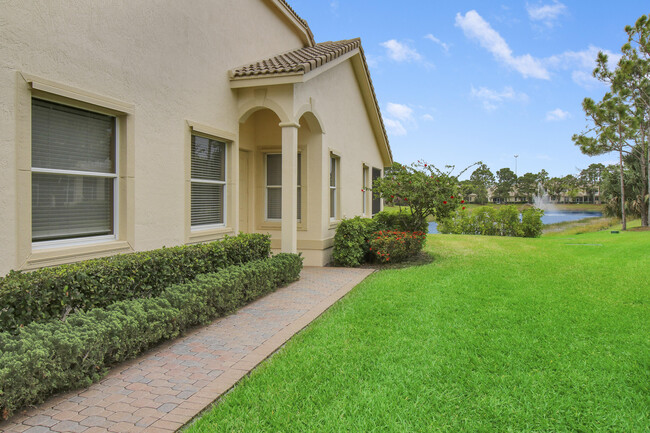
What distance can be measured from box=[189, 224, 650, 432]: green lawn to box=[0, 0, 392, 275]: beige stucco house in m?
3.15

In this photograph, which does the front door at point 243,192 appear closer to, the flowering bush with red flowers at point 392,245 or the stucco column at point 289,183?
the stucco column at point 289,183

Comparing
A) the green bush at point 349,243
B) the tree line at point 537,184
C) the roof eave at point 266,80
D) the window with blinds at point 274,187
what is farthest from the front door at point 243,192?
the tree line at point 537,184

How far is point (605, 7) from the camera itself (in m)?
16.0

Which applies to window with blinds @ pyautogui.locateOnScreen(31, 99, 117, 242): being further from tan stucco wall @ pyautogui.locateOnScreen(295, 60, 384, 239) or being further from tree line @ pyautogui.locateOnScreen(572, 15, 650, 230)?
tree line @ pyautogui.locateOnScreen(572, 15, 650, 230)

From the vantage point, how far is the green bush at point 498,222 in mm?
23266

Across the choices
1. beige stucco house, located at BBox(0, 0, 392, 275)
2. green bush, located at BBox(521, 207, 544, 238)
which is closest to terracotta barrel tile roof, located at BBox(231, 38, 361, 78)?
beige stucco house, located at BBox(0, 0, 392, 275)

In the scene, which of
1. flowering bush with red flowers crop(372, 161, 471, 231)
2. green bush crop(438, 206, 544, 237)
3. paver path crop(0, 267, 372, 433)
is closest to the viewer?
paver path crop(0, 267, 372, 433)

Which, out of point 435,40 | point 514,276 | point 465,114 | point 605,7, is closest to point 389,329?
point 514,276

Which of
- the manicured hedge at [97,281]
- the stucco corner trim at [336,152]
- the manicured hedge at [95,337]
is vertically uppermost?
the stucco corner trim at [336,152]

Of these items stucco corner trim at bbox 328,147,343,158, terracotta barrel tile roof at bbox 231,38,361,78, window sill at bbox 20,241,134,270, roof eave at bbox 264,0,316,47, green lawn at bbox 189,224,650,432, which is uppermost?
roof eave at bbox 264,0,316,47

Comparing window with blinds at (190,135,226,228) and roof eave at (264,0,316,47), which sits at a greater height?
roof eave at (264,0,316,47)

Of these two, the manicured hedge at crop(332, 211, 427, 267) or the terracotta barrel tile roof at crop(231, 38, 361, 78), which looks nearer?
the terracotta barrel tile roof at crop(231, 38, 361, 78)

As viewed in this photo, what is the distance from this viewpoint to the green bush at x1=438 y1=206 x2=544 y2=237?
23.3 meters

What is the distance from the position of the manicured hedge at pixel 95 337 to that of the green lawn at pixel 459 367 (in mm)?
1372
